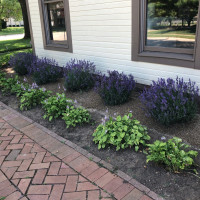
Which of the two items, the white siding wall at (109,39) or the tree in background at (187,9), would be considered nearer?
the tree in background at (187,9)

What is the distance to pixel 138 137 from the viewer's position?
2.88 m

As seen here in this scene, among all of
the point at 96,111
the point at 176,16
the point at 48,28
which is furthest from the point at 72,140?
the point at 48,28

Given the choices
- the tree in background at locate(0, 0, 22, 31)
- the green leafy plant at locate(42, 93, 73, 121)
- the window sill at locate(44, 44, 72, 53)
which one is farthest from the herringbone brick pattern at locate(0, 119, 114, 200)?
the tree in background at locate(0, 0, 22, 31)

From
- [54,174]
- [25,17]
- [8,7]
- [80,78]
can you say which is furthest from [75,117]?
[8,7]

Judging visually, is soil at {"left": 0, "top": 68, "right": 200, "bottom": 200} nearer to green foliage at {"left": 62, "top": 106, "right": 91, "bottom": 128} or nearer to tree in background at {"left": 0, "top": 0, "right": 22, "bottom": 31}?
green foliage at {"left": 62, "top": 106, "right": 91, "bottom": 128}

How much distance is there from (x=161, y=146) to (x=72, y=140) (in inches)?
52.7

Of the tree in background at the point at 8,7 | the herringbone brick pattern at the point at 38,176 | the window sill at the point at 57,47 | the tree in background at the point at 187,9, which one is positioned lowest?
the herringbone brick pattern at the point at 38,176

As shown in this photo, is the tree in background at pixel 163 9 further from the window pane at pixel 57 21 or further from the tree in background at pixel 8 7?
the tree in background at pixel 8 7

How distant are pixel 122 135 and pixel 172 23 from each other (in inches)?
98.3

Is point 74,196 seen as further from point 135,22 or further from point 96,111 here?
point 135,22

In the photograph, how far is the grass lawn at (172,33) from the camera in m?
3.90

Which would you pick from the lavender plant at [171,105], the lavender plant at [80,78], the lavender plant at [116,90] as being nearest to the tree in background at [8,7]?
the lavender plant at [80,78]

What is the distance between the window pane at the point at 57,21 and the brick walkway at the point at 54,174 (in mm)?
3772

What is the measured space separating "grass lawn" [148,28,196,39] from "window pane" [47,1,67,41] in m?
2.87
